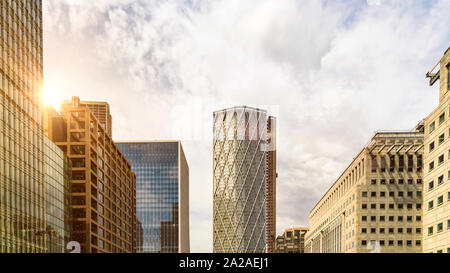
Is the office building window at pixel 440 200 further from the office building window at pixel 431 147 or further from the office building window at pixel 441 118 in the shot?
the office building window at pixel 441 118

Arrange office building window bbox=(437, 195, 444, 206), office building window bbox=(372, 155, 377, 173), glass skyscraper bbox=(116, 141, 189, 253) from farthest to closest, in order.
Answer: glass skyscraper bbox=(116, 141, 189, 253), office building window bbox=(372, 155, 377, 173), office building window bbox=(437, 195, 444, 206)

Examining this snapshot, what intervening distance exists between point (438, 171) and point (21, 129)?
195 ft

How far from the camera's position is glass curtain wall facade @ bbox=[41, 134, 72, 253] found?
61.2 metres

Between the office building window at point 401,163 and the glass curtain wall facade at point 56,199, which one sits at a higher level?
the office building window at point 401,163

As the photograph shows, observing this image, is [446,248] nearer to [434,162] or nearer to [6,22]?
[434,162]

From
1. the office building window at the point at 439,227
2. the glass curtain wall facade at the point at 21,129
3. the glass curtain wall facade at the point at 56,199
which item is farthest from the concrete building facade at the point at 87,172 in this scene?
the office building window at the point at 439,227

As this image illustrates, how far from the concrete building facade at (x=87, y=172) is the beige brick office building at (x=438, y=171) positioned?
59794 mm

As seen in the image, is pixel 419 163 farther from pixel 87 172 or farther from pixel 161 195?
pixel 161 195

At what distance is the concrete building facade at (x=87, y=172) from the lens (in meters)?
79.6

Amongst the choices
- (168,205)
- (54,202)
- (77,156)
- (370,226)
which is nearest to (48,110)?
(77,156)

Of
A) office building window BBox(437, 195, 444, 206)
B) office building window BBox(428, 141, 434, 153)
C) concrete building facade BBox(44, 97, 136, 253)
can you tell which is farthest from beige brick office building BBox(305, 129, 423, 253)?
concrete building facade BBox(44, 97, 136, 253)

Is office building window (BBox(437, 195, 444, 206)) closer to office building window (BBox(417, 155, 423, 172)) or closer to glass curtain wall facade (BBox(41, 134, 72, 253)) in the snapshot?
office building window (BBox(417, 155, 423, 172))

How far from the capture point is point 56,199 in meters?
66.5

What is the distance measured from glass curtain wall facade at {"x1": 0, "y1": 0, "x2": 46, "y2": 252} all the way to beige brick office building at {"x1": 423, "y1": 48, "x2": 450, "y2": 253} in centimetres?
5479
